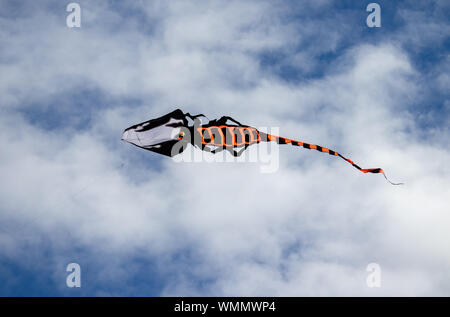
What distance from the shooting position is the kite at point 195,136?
74.1 feet

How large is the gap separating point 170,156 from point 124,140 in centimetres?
281

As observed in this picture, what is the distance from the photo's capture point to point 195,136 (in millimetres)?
23203

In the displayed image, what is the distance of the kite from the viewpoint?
22594 mm

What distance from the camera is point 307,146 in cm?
2383
